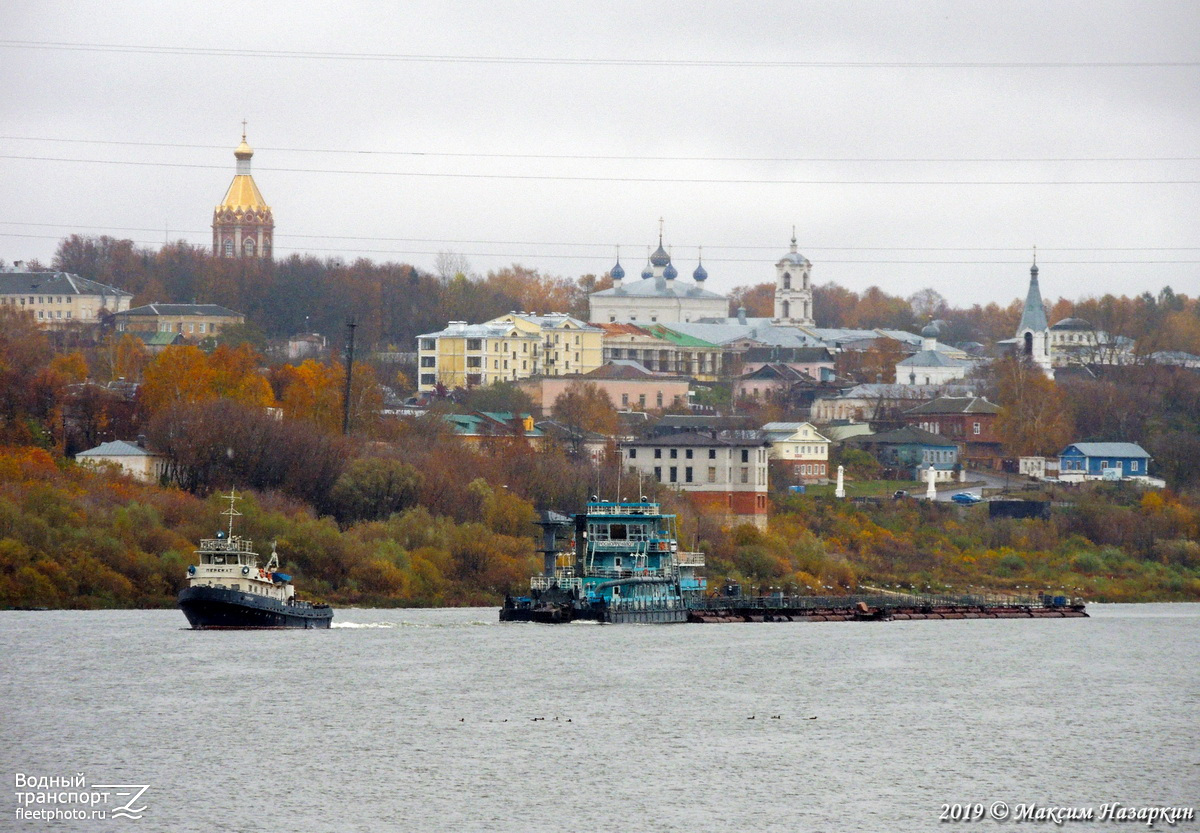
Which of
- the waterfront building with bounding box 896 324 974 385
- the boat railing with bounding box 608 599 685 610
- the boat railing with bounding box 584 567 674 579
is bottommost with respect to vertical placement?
the boat railing with bounding box 608 599 685 610

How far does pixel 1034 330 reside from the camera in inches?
7215

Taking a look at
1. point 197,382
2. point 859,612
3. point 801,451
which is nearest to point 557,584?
point 859,612

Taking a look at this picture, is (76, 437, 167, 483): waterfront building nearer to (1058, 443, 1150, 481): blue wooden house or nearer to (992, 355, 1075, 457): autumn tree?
(1058, 443, 1150, 481): blue wooden house

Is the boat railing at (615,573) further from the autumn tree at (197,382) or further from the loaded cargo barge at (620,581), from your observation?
the autumn tree at (197,382)

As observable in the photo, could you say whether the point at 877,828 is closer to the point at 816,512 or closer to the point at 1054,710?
the point at 1054,710

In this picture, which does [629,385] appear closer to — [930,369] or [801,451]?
[801,451]

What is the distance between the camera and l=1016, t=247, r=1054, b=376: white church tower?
182m

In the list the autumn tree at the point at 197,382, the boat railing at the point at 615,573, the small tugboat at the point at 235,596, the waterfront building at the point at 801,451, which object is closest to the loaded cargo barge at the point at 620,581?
the boat railing at the point at 615,573

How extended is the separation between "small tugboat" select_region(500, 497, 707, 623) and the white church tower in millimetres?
105377

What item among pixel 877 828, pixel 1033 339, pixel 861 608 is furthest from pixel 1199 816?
pixel 1033 339

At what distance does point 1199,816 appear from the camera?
142 feet

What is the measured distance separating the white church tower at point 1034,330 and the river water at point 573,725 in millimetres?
106672

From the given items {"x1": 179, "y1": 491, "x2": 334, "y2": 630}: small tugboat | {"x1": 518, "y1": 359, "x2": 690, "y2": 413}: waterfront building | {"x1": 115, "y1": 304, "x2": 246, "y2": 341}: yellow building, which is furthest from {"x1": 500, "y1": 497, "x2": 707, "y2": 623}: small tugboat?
{"x1": 115, "y1": 304, "x2": 246, "y2": 341}: yellow building

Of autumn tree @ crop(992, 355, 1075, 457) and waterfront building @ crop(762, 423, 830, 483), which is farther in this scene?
autumn tree @ crop(992, 355, 1075, 457)
